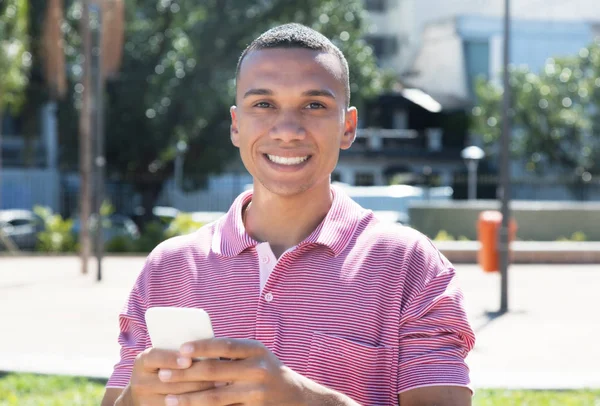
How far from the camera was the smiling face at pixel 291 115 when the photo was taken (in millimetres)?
2305

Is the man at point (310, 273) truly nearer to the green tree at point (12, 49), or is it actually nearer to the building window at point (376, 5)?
the green tree at point (12, 49)

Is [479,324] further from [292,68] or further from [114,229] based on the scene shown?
[114,229]

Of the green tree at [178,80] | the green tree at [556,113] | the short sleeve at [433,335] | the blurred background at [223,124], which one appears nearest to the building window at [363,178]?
the blurred background at [223,124]

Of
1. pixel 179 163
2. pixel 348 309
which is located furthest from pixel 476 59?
pixel 348 309

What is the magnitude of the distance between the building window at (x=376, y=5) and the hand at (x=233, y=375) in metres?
50.1

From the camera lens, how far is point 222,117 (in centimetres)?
2816

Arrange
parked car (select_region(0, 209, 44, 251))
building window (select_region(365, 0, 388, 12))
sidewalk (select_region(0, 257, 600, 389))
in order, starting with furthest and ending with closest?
building window (select_region(365, 0, 388, 12)) < parked car (select_region(0, 209, 44, 251)) < sidewalk (select_region(0, 257, 600, 389))

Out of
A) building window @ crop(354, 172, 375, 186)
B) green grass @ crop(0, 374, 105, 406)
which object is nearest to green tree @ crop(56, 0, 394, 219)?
building window @ crop(354, 172, 375, 186)

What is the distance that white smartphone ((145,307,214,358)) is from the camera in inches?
72.3

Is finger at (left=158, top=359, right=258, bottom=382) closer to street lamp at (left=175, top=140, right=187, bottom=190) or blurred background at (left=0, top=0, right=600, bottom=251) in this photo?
blurred background at (left=0, top=0, right=600, bottom=251)

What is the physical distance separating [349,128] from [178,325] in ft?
2.87

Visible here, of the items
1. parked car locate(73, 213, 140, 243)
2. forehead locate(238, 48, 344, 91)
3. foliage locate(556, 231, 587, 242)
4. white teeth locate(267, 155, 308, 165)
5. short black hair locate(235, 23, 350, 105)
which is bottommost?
parked car locate(73, 213, 140, 243)

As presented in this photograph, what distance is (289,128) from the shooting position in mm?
2320

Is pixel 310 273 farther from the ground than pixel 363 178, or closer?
farther from the ground
